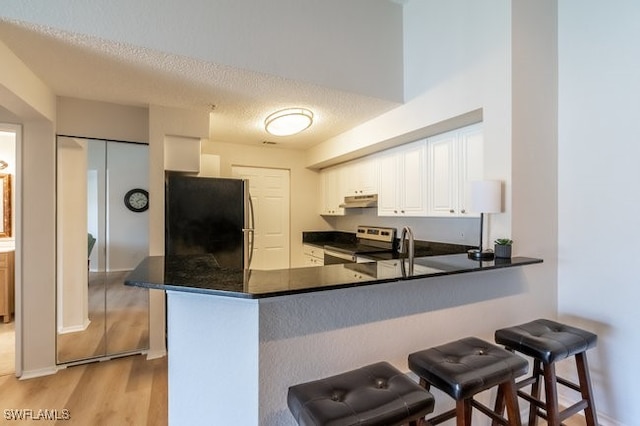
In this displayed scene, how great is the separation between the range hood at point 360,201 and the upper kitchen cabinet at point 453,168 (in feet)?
2.75

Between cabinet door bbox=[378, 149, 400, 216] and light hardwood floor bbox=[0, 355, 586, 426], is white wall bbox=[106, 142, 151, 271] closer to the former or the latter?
light hardwood floor bbox=[0, 355, 586, 426]

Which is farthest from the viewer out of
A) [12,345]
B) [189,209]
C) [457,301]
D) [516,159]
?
[12,345]

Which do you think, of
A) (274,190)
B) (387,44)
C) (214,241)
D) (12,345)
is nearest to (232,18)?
(387,44)

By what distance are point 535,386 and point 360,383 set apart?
1288 millimetres

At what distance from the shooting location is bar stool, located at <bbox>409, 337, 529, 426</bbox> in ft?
4.21

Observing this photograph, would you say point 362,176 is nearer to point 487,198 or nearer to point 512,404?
point 487,198

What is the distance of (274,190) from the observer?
464cm

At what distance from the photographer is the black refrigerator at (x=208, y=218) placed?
2.86 meters

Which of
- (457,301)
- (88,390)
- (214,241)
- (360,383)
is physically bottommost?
(88,390)

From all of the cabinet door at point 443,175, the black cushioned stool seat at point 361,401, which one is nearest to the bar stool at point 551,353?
the black cushioned stool seat at point 361,401

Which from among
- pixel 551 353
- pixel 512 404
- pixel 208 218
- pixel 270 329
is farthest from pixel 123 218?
pixel 551 353

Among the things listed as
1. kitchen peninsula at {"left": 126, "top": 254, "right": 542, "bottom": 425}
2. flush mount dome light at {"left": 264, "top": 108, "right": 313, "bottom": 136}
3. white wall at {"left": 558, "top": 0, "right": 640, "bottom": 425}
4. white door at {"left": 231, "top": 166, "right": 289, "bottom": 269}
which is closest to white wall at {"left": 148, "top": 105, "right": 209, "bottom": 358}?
flush mount dome light at {"left": 264, "top": 108, "right": 313, "bottom": 136}

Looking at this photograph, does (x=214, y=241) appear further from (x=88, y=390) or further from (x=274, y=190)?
(x=274, y=190)

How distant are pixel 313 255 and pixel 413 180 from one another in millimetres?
2023
